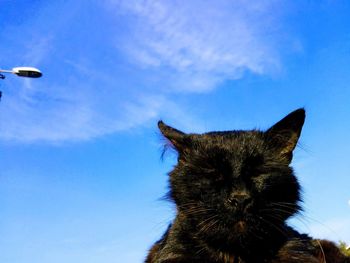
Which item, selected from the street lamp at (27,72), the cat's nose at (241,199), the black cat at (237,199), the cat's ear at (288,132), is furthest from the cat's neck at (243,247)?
the street lamp at (27,72)

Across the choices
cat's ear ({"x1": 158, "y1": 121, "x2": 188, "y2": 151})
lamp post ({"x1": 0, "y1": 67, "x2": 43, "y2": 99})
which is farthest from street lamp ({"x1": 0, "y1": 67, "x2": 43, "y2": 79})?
cat's ear ({"x1": 158, "y1": 121, "x2": 188, "y2": 151})

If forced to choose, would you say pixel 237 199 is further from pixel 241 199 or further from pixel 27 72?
pixel 27 72

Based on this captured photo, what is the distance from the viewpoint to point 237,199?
4.53 m

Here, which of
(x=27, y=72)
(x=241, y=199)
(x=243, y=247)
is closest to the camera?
(x=241, y=199)

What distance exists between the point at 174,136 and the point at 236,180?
3.40 feet

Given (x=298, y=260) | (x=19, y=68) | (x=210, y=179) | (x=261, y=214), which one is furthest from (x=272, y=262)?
(x=19, y=68)

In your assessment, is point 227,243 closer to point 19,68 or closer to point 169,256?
point 169,256

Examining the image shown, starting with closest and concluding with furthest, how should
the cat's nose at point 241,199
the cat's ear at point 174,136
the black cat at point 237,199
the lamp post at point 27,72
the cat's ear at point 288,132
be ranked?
the cat's nose at point 241,199
the black cat at point 237,199
the cat's ear at point 288,132
the cat's ear at point 174,136
the lamp post at point 27,72

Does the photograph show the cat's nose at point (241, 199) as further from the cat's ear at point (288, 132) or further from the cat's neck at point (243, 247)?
the cat's ear at point (288, 132)

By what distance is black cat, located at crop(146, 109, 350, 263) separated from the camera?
15.2 feet

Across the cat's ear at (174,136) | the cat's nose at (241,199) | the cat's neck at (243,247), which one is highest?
the cat's ear at (174,136)

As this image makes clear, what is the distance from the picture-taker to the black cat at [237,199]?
15.2 ft

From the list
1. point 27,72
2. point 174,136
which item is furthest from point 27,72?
point 174,136

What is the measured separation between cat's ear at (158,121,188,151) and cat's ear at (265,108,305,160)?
96 cm
